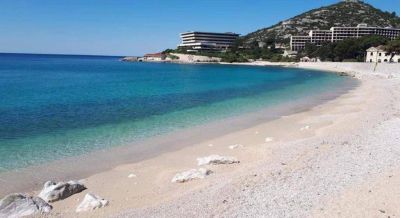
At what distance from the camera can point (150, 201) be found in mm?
10742

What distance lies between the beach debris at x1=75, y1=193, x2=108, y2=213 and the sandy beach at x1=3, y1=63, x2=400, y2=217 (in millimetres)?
192

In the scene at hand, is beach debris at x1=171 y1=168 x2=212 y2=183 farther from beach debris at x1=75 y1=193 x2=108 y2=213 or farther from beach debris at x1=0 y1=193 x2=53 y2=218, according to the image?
beach debris at x1=0 y1=193 x2=53 y2=218

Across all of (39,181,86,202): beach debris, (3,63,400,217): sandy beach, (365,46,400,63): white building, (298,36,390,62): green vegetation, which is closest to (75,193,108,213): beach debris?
(3,63,400,217): sandy beach

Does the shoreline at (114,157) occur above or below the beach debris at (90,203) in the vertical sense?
below

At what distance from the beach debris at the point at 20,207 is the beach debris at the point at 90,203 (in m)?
0.93

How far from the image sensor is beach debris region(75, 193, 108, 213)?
10.2 m

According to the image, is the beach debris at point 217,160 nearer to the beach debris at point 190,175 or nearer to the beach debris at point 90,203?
the beach debris at point 190,175

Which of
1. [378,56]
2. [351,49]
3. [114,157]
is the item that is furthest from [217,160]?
[351,49]

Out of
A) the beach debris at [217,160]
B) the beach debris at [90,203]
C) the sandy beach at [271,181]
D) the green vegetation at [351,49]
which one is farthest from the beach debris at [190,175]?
the green vegetation at [351,49]

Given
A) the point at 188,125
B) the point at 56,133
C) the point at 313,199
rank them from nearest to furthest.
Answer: the point at 313,199
the point at 56,133
the point at 188,125

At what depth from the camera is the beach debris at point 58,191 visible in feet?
35.9

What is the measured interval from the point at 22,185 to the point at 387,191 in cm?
1185

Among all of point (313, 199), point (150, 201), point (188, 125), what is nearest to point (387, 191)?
point (313, 199)

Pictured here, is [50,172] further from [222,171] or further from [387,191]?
[387,191]
